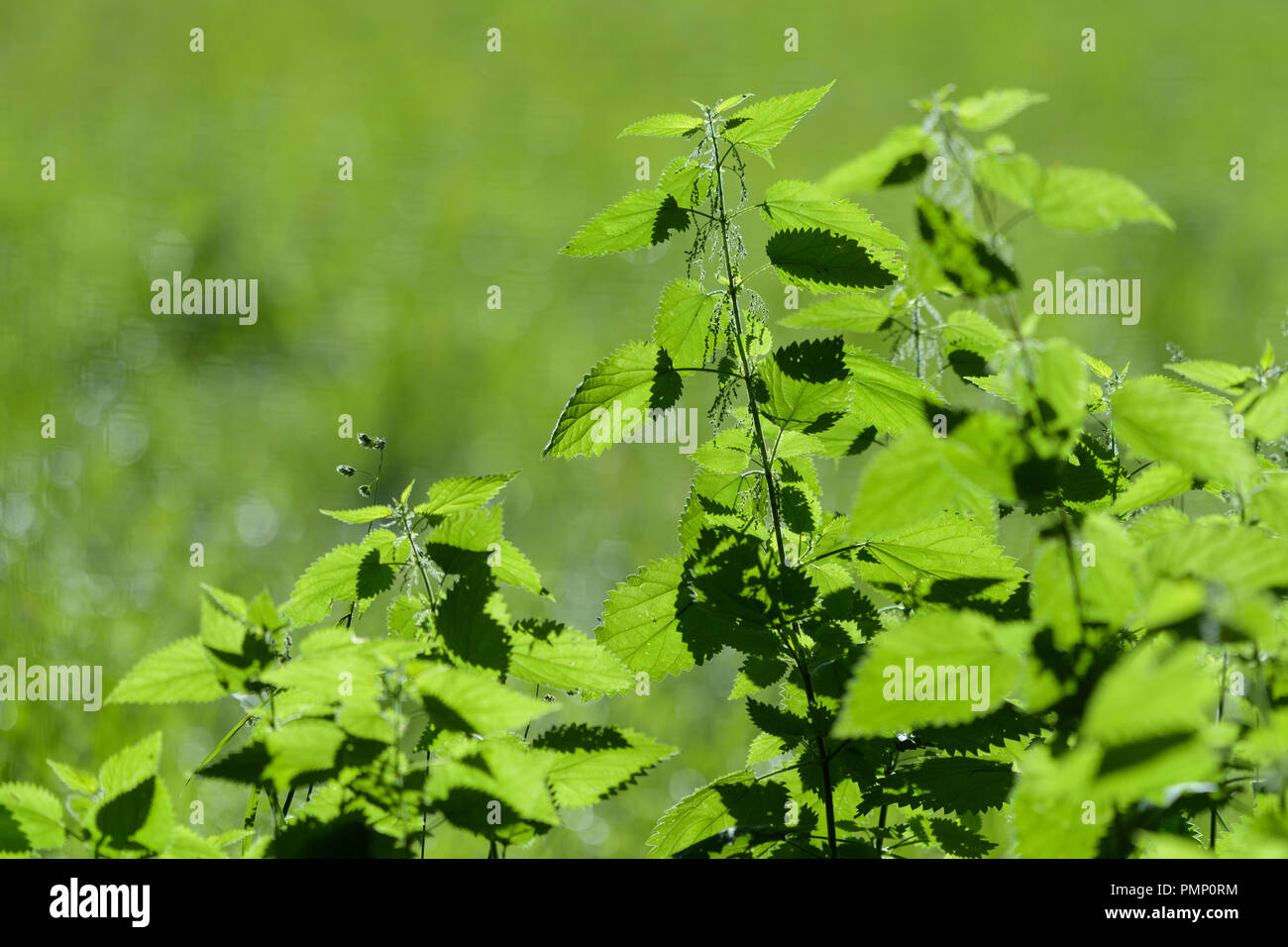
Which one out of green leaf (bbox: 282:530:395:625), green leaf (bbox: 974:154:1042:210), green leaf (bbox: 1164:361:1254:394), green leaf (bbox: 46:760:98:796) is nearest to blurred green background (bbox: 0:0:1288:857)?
green leaf (bbox: 282:530:395:625)

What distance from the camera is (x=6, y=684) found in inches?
122

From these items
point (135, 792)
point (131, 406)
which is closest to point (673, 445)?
point (131, 406)

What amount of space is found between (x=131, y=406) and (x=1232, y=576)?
15.3ft

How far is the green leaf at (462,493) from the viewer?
1.19 m

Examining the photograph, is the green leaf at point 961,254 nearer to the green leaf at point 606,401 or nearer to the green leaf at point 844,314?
the green leaf at point 844,314

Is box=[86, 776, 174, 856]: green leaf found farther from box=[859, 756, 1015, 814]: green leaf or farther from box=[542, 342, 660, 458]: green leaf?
box=[859, 756, 1015, 814]: green leaf

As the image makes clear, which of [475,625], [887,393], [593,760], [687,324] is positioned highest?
[687,324]

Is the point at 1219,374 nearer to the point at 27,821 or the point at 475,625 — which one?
the point at 475,625

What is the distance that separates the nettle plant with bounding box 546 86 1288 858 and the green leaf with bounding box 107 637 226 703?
423mm

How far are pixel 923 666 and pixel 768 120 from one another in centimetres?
70

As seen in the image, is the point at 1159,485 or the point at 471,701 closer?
the point at 471,701

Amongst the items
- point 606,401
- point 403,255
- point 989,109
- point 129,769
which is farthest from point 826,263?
point 403,255

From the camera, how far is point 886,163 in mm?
851
